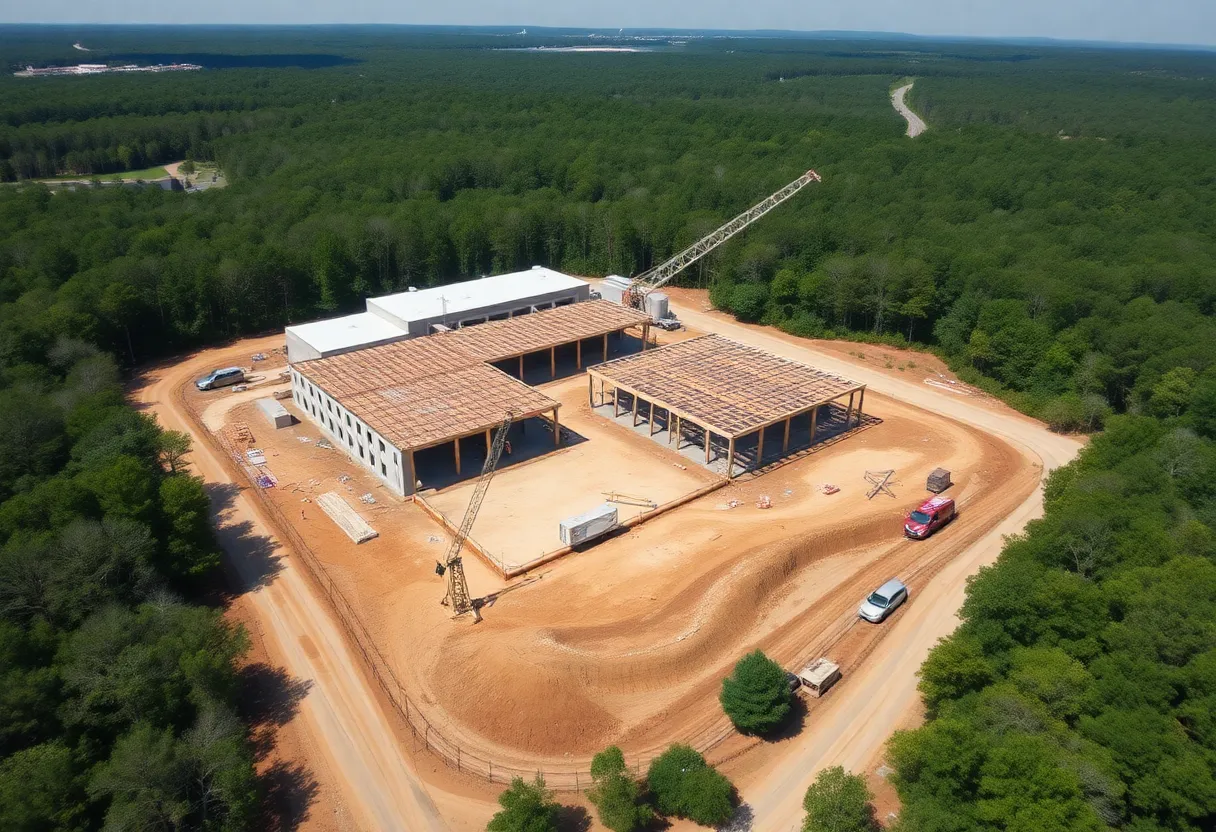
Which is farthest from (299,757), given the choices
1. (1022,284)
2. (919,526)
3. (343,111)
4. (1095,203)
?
(343,111)

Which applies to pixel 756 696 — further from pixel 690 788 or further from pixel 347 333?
pixel 347 333

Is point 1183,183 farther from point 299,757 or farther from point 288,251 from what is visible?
point 299,757

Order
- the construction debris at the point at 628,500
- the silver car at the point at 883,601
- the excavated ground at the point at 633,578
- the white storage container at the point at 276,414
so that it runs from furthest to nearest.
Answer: the white storage container at the point at 276,414, the construction debris at the point at 628,500, the silver car at the point at 883,601, the excavated ground at the point at 633,578

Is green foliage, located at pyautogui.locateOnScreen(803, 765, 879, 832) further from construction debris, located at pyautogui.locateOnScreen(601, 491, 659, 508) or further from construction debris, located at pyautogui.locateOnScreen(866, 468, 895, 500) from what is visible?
→ construction debris, located at pyautogui.locateOnScreen(866, 468, 895, 500)

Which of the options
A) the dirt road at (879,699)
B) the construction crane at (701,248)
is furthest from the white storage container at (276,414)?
the dirt road at (879,699)

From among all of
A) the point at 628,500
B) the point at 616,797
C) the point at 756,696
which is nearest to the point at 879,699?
the point at 756,696

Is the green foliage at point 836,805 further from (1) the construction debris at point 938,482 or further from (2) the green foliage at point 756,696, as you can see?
(1) the construction debris at point 938,482

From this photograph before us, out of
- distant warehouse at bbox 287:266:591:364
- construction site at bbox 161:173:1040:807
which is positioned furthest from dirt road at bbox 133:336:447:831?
Answer: distant warehouse at bbox 287:266:591:364
